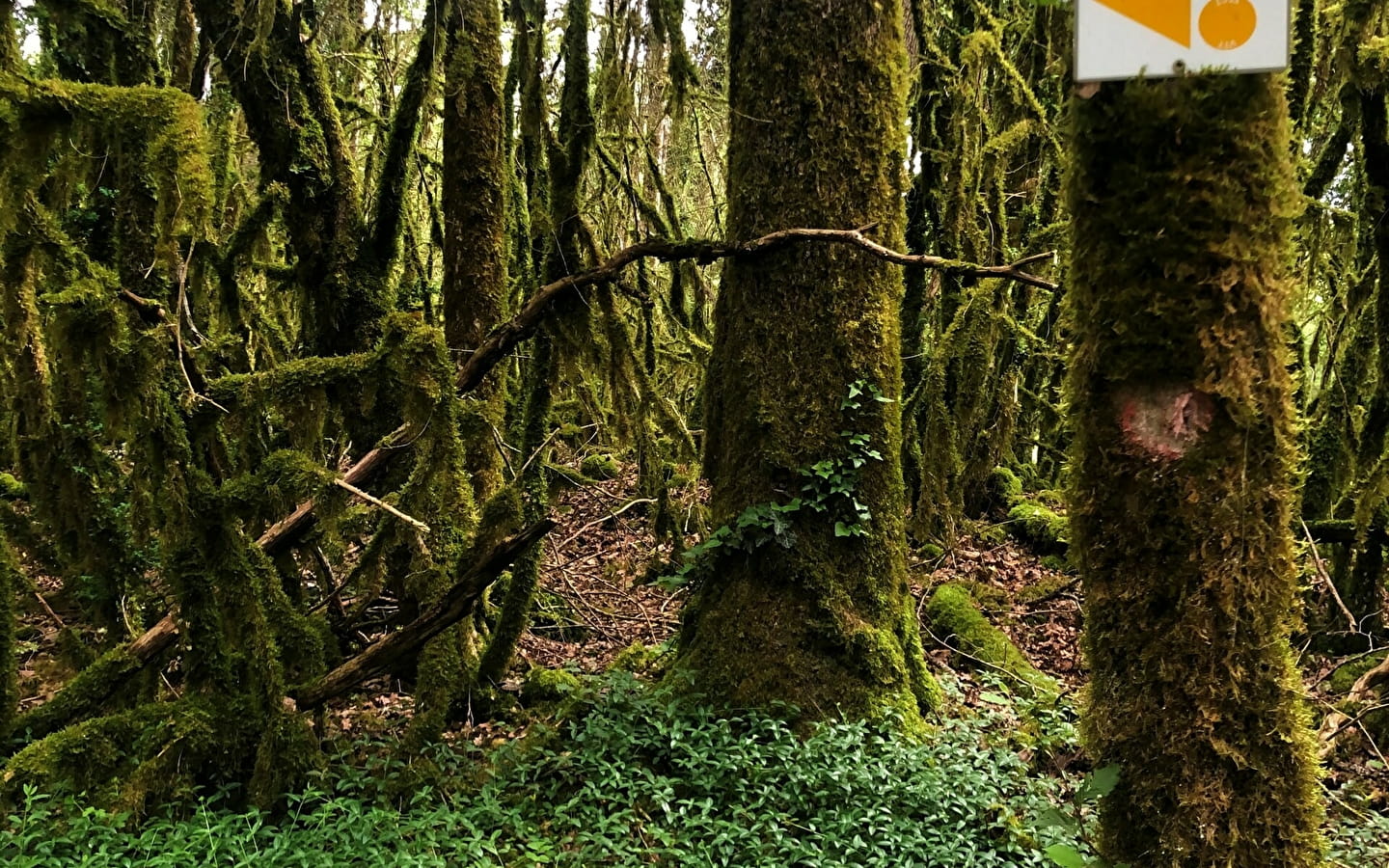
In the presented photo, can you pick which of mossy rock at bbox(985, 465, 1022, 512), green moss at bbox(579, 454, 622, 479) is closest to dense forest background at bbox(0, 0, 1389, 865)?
mossy rock at bbox(985, 465, 1022, 512)

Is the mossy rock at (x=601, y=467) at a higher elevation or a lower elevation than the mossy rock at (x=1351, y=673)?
higher

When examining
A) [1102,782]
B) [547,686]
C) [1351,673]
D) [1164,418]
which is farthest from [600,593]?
[1164,418]

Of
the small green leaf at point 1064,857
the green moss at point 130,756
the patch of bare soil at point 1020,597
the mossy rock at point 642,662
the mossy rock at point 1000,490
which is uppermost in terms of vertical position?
the small green leaf at point 1064,857

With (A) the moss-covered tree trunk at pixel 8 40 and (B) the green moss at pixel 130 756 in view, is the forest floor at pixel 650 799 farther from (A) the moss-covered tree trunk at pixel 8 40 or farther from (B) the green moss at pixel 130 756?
(A) the moss-covered tree trunk at pixel 8 40

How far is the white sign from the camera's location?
4.56 ft

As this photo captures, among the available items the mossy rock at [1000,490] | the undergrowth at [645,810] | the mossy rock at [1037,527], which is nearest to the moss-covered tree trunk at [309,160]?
the undergrowth at [645,810]

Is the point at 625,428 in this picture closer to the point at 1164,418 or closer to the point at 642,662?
the point at 642,662

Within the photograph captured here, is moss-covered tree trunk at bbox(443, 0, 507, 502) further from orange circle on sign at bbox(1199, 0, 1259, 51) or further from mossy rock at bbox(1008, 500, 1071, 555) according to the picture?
mossy rock at bbox(1008, 500, 1071, 555)

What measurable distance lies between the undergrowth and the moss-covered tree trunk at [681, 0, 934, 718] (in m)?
0.39

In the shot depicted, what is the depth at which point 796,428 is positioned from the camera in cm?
418

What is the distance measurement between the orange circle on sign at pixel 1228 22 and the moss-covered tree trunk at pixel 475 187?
4.71 meters

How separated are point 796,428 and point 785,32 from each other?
210 cm

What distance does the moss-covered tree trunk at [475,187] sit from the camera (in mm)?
5480

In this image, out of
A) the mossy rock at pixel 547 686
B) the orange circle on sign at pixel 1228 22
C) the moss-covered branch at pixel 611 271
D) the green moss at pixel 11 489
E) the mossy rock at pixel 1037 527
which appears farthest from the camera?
the mossy rock at pixel 1037 527
